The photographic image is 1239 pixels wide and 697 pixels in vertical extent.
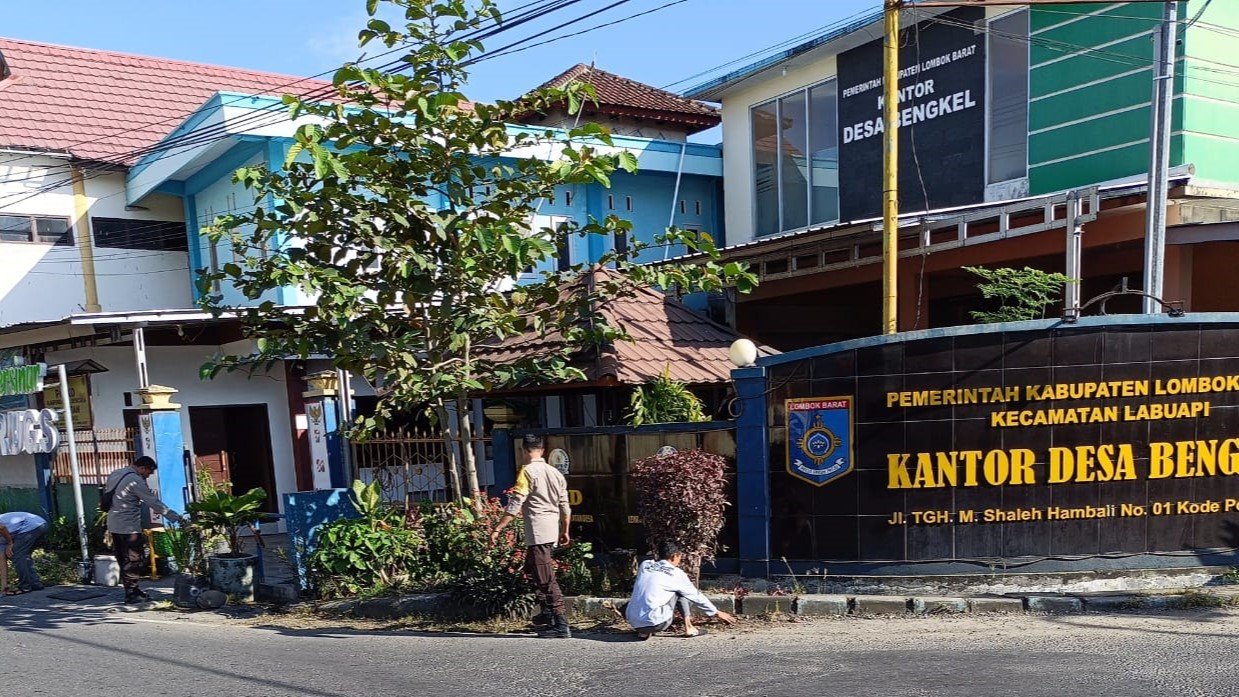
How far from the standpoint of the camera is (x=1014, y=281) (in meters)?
9.02

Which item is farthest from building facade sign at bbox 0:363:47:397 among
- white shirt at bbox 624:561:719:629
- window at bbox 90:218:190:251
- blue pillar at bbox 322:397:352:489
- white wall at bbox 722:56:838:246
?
white wall at bbox 722:56:838:246

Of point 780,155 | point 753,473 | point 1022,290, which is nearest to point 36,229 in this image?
point 780,155

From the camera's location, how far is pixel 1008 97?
1283 centimetres

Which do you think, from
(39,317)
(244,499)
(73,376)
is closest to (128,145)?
(39,317)

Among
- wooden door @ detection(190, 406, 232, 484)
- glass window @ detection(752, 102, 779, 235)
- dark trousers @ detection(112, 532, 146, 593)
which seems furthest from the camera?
glass window @ detection(752, 102, 779, 235)

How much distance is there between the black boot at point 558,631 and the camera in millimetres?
7050

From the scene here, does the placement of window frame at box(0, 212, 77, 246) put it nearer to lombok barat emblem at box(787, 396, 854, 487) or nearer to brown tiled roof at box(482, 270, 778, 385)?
brown tiled roof at box(482, 270, 778, 385)

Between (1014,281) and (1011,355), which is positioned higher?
(1014,281)

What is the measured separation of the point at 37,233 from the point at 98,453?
21.6 feet

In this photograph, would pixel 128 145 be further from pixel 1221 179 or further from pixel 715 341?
pixel 1221 179

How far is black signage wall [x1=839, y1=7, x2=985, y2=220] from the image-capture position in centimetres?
1320

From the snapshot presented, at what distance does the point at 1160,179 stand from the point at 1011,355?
8.72 ft

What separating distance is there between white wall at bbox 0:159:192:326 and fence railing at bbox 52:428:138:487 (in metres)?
4.74

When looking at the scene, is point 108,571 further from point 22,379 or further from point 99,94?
point 99,94
